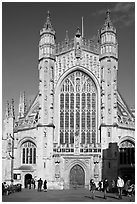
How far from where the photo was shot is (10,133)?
162 feet

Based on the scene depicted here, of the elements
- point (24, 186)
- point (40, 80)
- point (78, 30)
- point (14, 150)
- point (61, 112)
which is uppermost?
point (78, 30)

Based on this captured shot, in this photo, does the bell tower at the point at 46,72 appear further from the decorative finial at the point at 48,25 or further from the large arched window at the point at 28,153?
the large arched window at the point at 28,153

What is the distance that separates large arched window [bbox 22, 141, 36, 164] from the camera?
4797 centimetres

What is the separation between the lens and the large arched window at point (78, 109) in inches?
1881

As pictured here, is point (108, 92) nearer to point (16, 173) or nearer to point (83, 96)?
point (83, 96)

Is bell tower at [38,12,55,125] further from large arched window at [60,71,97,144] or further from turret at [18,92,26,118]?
turret at [18,92,26,118]

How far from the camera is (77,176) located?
4612cm

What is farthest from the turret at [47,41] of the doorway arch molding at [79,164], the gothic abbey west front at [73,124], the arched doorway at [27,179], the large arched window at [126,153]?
the arched doorway at [27,179]

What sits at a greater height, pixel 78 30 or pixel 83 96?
pixel 78 30

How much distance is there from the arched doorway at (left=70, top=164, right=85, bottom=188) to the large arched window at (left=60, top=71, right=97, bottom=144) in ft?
12.0

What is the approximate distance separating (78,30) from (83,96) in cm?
1023

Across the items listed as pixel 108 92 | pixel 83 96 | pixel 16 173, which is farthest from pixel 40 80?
pixel 16 173

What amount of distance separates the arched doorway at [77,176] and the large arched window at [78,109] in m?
3.65

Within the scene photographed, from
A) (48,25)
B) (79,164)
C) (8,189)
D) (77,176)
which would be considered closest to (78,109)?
(79,164)
